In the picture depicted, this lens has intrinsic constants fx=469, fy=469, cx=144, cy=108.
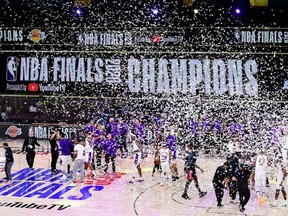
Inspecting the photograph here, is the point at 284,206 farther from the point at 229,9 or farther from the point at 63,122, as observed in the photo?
the point at 63,122

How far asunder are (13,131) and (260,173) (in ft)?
40.5

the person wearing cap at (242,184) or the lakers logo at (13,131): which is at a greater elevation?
the lakers logo at (13,131)

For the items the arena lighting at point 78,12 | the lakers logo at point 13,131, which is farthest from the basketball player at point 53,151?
the arena lighting at point 78,12

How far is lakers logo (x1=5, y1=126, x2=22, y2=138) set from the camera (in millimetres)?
A: 19750

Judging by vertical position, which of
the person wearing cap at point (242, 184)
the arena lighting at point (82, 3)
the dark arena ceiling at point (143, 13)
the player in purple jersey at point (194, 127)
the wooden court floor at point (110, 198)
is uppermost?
the arena lighting at point (82, 3)

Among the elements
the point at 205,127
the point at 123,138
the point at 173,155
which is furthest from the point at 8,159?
the point at 205,127

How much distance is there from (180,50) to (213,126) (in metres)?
3.72

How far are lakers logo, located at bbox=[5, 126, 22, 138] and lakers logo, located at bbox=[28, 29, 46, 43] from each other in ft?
12.4

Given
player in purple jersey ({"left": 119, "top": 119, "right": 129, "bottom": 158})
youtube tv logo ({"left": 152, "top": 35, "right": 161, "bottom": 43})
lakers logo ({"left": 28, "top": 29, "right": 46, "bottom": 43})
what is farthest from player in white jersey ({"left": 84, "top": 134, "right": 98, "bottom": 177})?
lakers logo ({"left": 28, "top": 29, "right": 46, "bottom": 43})

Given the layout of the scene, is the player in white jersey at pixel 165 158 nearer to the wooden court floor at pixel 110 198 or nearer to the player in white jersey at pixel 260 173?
the wooden court floor at pixel 110 198

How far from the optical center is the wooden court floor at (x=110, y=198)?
10.0m

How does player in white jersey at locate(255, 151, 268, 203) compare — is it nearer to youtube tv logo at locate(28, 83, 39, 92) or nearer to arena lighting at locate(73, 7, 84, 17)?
arena lighting at locate(73, 7, 84, 17)

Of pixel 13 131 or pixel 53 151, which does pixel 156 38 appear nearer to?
pixel 13 131

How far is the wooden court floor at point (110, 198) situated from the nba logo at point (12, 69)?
747 centimetres
